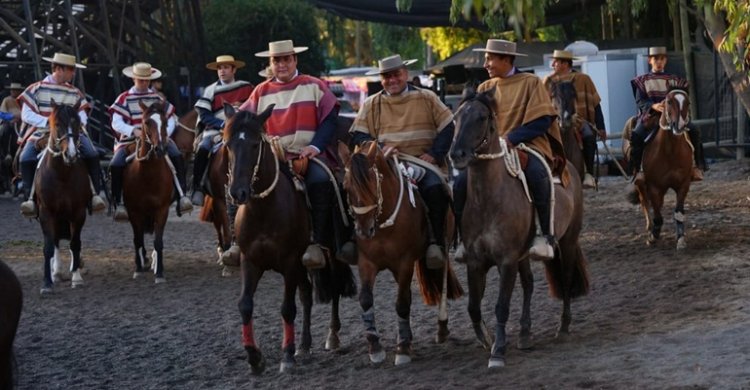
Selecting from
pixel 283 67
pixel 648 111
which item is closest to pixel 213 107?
pixel 283 67

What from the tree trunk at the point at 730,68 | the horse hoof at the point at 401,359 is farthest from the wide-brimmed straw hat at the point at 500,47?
the tree trunk at the point at 730,68

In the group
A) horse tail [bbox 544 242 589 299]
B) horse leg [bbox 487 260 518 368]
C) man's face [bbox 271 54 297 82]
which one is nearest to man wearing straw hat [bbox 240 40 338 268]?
man's face [bbox 271 54 297 82]

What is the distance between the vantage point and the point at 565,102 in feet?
51.7

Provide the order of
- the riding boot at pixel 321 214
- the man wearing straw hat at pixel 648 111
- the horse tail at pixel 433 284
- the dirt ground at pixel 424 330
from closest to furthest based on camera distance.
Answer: the dirt ground at pixel 424 330 → the riding boot at pixel 321 214 → the horse tail at pixel 433 284 → the man wearing straw hat at pixel 648 111

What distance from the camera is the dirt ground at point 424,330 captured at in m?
9.05

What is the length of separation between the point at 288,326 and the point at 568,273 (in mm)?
2381

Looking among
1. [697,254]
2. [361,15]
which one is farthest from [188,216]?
[697,254]

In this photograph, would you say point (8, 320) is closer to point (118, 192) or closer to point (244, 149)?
point (244, 149)

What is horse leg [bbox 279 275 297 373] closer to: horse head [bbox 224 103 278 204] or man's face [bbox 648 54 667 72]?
horse head [bbox 224 103 278 204]

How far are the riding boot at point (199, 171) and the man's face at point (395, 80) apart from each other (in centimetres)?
465

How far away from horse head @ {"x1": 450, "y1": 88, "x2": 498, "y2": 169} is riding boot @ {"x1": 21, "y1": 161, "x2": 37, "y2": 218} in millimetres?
6978

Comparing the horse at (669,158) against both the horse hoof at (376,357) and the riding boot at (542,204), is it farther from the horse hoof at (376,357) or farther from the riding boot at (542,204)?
the horse hoof at (376,357)

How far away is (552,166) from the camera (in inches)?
413

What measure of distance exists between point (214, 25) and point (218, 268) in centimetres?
1768
